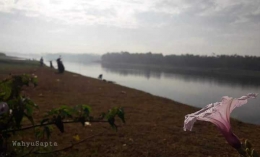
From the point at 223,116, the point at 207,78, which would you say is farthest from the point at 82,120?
the point at 207,78

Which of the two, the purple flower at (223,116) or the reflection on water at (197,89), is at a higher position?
the purple flower at (223,116)

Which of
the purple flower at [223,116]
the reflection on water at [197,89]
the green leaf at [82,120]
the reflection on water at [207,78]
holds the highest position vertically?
the purple flower at [223,116]

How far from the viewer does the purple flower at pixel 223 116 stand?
0.93 m

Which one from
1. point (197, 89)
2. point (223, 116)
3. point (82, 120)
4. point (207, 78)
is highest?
point (223, 116)

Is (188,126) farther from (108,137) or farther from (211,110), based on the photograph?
(108,137)

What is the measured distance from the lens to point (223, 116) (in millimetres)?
982

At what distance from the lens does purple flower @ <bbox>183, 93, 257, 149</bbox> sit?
93cm

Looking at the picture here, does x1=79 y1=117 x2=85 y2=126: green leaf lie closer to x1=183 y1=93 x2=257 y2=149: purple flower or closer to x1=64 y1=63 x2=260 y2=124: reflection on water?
x1=183 y1=93 x2=257 y2=149: purple flower

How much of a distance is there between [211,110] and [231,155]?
2921 millimetres

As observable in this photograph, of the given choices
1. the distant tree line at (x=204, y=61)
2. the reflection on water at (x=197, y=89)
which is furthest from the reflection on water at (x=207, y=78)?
the distant tree line at (x=204, y=61)

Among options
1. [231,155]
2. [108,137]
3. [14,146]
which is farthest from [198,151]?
[14,146]

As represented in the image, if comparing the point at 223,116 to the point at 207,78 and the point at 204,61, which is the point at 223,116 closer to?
the point at 207,78

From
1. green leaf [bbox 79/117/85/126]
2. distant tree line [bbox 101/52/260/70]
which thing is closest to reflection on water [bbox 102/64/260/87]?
distant tree line [bbox 101/52/260/70]

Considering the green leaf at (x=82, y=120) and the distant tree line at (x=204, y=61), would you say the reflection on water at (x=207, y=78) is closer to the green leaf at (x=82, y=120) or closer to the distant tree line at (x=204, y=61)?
the distant tree line at (x=204, y=61)
